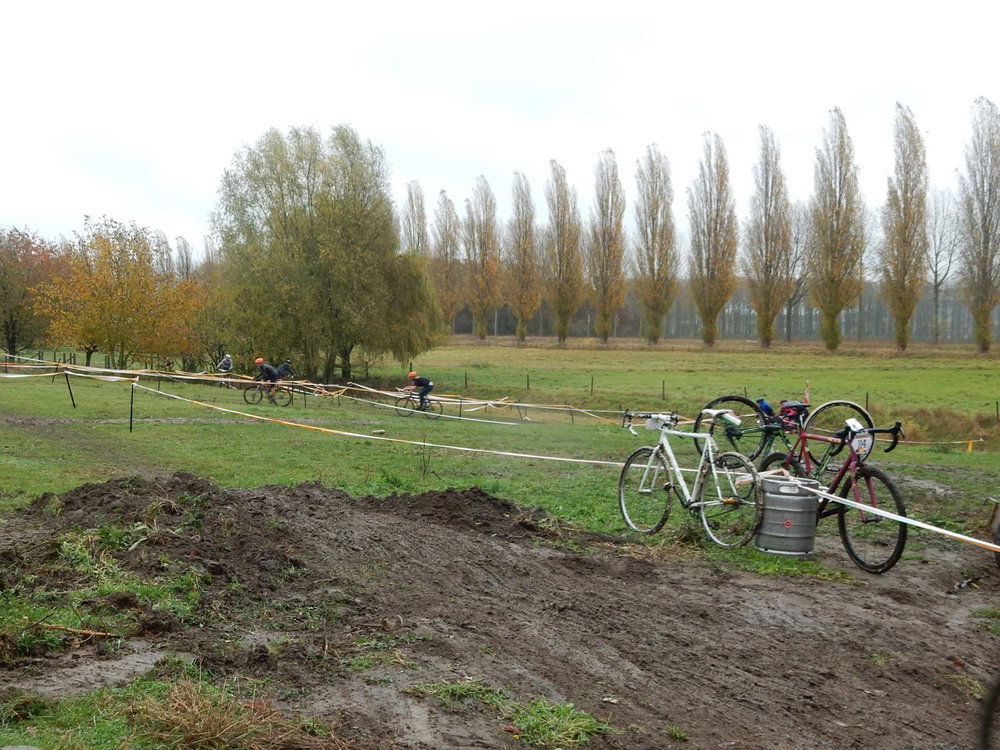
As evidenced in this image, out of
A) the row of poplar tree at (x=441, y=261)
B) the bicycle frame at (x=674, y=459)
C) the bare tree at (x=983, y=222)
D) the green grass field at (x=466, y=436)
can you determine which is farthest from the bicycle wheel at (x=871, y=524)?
the bare tree at (x=983, y=222)

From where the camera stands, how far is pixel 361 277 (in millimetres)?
42094

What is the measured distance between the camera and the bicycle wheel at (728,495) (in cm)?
820

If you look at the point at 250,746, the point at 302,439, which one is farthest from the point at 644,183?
the point at 250,746

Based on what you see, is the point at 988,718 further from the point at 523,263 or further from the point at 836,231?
the point at 523,263

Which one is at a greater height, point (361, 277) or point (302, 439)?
point (361, 277)

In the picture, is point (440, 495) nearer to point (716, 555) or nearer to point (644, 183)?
point (716, 555)

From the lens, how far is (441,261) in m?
83.6

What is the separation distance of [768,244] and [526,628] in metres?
61.9

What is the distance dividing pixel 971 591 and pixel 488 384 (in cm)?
3549

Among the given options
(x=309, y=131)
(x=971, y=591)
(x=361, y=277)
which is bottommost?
(x=971, y=591)

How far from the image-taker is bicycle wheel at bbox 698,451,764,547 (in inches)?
323

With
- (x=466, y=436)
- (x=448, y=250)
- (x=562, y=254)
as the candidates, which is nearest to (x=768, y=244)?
(x=562, y=254)

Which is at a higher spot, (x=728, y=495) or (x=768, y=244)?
(x=768, y=244)

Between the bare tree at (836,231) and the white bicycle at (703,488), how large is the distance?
53545mm
